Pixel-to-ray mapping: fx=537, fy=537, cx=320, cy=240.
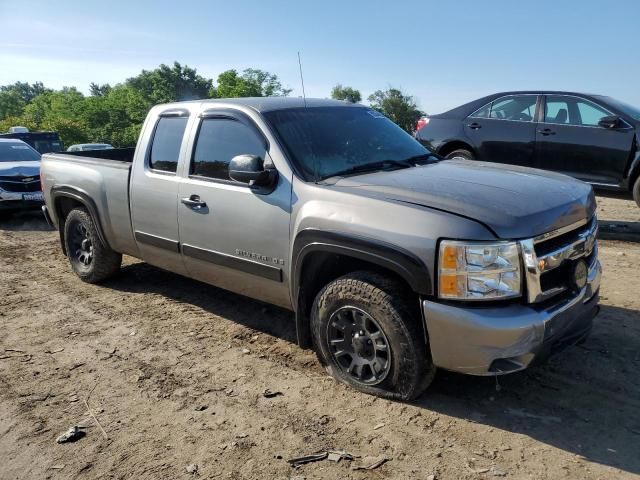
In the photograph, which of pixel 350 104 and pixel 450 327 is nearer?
pixel 450 327

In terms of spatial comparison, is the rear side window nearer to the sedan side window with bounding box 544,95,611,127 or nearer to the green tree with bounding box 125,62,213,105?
the sedan side window with bounding box 544,95,611,127

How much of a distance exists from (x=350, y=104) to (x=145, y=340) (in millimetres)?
2610

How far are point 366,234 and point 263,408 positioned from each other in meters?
1.25

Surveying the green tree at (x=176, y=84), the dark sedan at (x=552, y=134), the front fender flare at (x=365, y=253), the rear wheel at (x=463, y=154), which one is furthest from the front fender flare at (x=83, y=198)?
the green tree at (x=176, y=84)

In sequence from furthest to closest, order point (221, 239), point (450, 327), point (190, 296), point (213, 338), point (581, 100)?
1. point (581, 100)
2. point (190, 296)
3. point (213, 338)
4. point (221, 239)
5. point (450, 327)

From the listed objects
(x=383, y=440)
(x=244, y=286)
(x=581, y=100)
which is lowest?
(x=383, y=440)

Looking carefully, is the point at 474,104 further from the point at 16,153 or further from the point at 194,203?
the point at 16,153

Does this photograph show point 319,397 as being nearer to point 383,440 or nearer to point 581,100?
point 383,440

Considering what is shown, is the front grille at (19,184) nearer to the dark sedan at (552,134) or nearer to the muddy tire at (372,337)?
the dark sedan at (552,134)

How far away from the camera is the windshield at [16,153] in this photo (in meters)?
11.0

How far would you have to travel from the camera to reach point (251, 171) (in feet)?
11.5

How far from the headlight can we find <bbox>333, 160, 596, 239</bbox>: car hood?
4.3 inches

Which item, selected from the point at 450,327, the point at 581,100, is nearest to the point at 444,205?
the point at 450,327

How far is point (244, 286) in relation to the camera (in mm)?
4035
